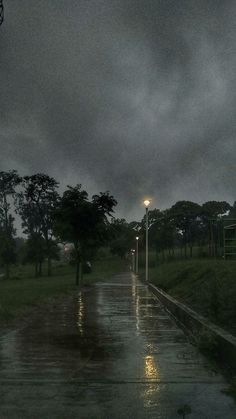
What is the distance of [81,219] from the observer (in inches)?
1421

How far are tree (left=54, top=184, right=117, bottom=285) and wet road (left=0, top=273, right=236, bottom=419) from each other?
21625 millimetres

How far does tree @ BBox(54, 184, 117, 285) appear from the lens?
118ft

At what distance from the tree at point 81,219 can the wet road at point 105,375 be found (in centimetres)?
2163

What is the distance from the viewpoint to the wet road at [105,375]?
6332mm

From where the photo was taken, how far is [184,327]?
14.2m

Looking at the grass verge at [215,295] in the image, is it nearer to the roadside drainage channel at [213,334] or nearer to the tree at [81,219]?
the roadside drainage channel at [213,334]

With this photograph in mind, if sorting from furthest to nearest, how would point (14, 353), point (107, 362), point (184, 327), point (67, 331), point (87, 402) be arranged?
point (184, 327) → point (67, 331) → point (14, 353) → point (107, 362) → point (87, 402)

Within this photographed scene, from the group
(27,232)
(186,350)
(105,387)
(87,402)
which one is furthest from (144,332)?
(27,232)

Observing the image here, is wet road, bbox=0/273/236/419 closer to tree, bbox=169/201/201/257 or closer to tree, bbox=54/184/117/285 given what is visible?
tree, bbox=54/184/117/285

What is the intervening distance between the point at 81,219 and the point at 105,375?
2801cm

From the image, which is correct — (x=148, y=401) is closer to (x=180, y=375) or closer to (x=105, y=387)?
(x=105, y=387)

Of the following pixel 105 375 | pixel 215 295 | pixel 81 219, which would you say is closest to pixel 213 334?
pixel 105 375

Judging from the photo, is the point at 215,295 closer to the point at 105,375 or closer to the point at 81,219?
the point at 105,375

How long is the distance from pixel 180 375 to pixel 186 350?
242cm
